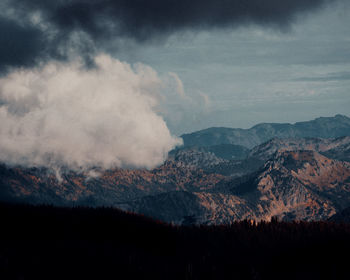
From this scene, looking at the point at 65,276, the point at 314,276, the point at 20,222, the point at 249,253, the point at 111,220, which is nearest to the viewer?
the point at 65,276

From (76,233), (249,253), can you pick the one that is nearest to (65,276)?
(76,233)

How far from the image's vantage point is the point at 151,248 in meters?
48.4

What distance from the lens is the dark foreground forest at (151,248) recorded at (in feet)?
120

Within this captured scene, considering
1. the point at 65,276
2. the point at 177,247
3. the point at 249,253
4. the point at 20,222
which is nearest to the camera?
the point at 65,276

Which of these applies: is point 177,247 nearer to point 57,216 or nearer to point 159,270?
point 159,270

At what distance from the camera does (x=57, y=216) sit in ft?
191

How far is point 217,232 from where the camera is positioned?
196 feet

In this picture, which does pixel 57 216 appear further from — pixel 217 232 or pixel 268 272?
pixel 268 272

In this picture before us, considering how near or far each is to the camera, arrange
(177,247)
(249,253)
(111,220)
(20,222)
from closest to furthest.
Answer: (249,253) → (177,247) → (20,222) → (111,220)

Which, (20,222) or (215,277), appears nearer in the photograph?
→ (215,277)

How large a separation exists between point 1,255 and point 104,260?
922 cm

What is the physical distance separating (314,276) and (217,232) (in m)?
23.2

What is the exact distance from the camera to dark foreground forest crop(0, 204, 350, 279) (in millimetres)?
36656

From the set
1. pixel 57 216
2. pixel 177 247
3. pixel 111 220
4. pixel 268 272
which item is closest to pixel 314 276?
pixel 268 272
